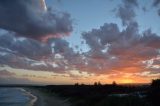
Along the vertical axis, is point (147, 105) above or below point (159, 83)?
below

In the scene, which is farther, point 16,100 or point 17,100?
point 16,100

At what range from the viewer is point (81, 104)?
1489 inches

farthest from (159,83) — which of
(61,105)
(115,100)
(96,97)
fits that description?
(61,105)

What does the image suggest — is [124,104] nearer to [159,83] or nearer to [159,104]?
[159,104]

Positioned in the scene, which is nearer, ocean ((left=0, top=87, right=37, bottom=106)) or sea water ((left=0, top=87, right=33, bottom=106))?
ocean ((left=0, top=87, right=37, bottom=106))

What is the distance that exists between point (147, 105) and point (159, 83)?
42.3 feet

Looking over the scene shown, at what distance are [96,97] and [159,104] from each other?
13.0 metres

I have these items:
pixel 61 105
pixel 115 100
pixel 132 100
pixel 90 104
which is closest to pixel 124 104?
pixel 132 100

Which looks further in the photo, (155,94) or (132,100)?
(155,94)

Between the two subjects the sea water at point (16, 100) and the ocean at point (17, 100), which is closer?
the ocean at point (17, 100)

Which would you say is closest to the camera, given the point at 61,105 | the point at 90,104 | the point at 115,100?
the point at 115,100

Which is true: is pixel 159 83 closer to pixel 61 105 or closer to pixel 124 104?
pixel 124 104

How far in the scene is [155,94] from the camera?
29.1 metres

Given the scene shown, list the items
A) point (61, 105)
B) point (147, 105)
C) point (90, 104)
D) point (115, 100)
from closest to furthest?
point (147, 105) < point (115, 100) < point (90, 104) < point (61, 105)
